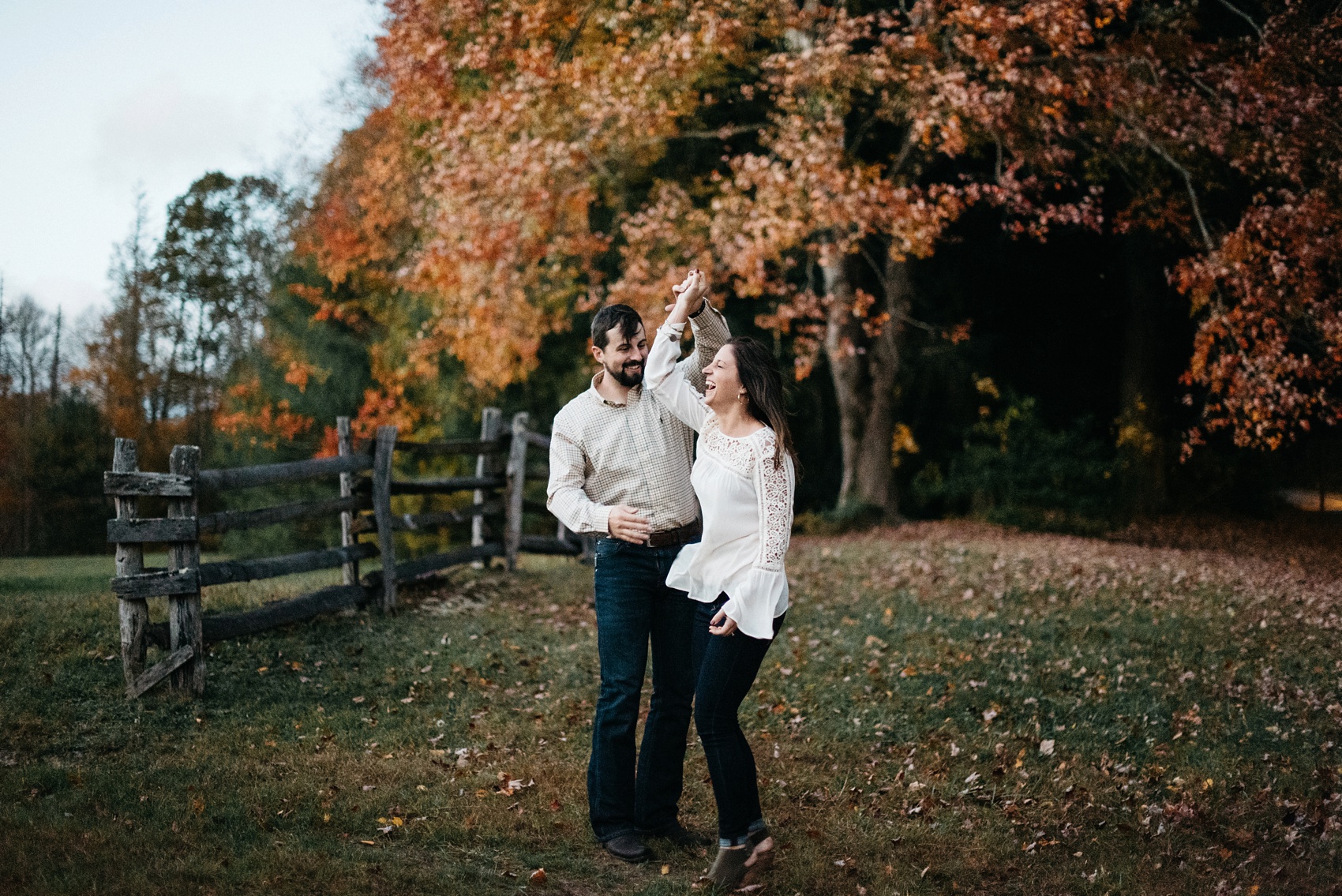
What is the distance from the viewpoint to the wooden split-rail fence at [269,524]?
6437 mm

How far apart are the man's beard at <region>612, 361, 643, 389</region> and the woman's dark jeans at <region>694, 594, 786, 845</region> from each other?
965mm

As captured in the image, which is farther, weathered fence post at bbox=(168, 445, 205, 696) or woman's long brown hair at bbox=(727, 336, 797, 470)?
weathered fence post at bbox=(168, 445, 205, 696)

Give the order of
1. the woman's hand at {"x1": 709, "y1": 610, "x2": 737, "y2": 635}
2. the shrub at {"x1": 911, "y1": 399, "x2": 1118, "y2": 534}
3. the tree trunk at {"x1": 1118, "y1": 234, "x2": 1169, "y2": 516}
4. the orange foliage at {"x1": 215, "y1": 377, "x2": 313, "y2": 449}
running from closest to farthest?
the woman's hand at {"x1": 709, "y1": 610, "x2": 737, "y2": 635}
the shrub at {"x1": 911, "y1": 399, "x2": 1118, "y2": 534}
the tree trunk at {"x1": 1118, "y1": 234, "x2": 1169, "y2": 516}
the orange foliage at {"x1": 215, "y1": 377, "x2": 313, "y2": 449}

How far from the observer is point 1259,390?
1325cm

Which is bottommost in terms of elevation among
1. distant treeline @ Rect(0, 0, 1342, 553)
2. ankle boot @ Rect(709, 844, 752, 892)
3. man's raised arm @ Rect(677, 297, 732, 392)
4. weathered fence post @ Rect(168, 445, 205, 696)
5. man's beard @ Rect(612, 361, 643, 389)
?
ankle boot @ Rect(709, 844, 752, 892)

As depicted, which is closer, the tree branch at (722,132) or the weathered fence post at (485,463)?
the weathered fence post at (485,463)

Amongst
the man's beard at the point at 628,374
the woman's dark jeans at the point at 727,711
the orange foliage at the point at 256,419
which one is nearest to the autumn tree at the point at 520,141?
the orange foliage at the point at 256,419

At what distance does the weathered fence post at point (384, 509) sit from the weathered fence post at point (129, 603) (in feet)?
10.4

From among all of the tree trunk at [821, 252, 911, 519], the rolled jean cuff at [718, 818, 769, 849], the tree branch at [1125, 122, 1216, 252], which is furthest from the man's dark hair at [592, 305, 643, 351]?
the tree trunk at [821, 252, 911, 519]

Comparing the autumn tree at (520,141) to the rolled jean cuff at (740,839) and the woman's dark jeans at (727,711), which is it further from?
the rolled jean cuff at (740,839)

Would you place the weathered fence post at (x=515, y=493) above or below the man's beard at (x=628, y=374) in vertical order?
below

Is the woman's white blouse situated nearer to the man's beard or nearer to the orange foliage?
the man's beard

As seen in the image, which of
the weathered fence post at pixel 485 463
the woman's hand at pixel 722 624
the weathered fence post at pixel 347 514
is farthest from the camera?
the weathered fence post at pixel 485 463

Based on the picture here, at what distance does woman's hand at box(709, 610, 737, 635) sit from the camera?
3902 mm
